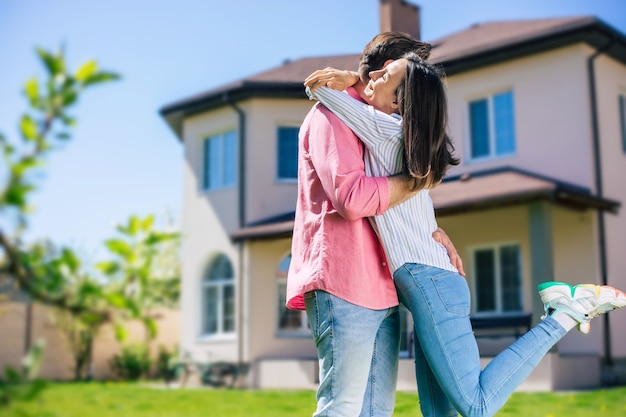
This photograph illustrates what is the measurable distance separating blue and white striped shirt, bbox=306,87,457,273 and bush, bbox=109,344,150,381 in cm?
1310

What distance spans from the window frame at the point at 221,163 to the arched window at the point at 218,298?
1.40m

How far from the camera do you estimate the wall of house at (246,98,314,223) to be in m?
13.7

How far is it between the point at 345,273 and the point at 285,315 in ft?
36.6

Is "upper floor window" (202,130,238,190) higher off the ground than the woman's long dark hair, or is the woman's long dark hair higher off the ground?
"upper floor window" (202,130,238,190)

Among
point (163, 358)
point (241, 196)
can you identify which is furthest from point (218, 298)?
point (163, 358)

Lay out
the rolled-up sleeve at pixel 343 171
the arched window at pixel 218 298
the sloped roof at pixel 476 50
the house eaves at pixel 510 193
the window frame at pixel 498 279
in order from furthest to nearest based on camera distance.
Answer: the arched window at pixel 218 298, the window frame at pixel 498 279, the sloped roof at pixel 476 50, the house eaves at pixel 510 193, the rolled-up sleeve at pixel 343 171

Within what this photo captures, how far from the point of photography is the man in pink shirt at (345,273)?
1.98 m

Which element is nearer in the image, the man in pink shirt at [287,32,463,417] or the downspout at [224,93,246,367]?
the man in pink shirt at [287,32,463,417]

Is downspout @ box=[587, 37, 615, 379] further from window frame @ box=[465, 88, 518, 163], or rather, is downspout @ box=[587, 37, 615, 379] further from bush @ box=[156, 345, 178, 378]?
bush @ box=[156, 345, 178, 378]

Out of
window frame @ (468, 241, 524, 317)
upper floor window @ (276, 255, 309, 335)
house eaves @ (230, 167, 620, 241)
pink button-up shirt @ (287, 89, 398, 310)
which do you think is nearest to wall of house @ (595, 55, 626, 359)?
house eaves @ (230, 167, 620, 241)

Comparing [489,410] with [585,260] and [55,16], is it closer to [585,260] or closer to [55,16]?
[55,16]

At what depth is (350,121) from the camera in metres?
2.09

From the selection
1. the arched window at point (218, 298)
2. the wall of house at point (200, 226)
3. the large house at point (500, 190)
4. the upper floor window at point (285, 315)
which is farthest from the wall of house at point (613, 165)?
the arched window at point (218, 298)

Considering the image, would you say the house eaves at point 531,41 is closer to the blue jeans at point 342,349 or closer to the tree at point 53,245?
the blue jeans at point 342,349
